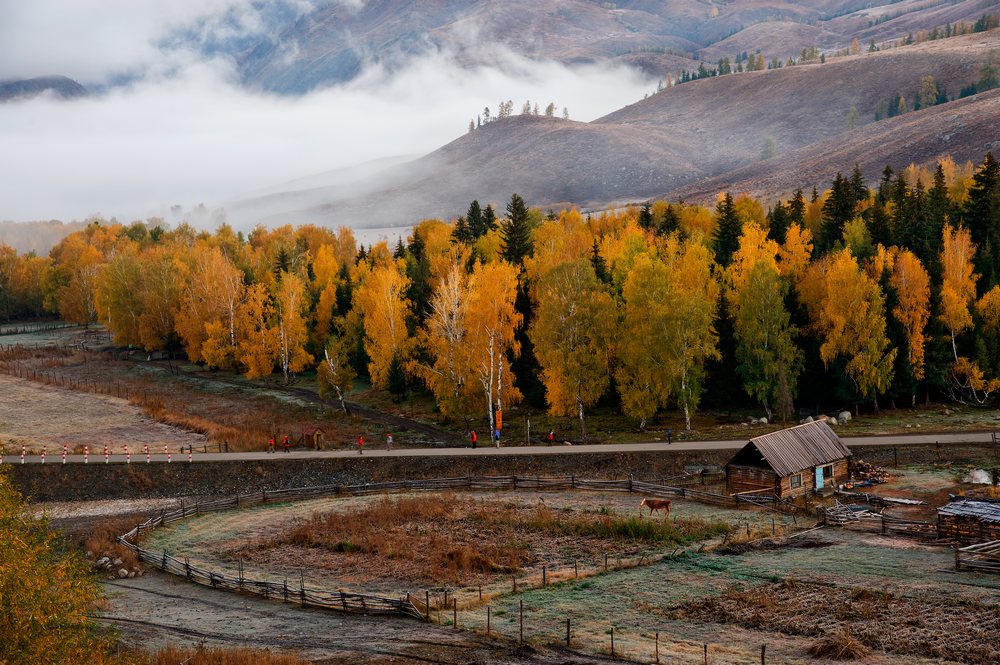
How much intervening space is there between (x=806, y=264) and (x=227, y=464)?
48.3m

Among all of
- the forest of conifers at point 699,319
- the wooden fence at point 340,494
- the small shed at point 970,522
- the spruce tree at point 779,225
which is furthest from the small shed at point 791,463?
the spruce tree at point 779,225

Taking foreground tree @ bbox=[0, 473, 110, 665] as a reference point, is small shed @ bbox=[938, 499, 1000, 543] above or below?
below

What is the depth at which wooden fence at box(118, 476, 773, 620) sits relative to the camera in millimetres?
32812

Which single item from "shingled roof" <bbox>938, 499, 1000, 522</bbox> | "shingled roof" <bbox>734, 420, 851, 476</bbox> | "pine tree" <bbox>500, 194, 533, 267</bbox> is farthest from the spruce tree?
"shingled roof" <bbox>938, 499, 1000, 522</bbox>

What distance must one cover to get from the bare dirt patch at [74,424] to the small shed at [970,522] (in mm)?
48150

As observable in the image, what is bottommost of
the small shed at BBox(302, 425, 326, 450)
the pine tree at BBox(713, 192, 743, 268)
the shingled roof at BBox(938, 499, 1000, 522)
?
the shingled roof at BBox(938, 499, 1000, 522)

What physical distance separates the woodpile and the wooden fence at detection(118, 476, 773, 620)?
7216 millimetres

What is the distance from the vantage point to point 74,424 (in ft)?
226

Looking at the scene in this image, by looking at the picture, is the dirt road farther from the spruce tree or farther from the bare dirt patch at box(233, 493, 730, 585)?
the spruce tree

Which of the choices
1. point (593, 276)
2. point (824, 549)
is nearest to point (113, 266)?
point (593, 276)

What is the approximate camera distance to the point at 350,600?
33.0m

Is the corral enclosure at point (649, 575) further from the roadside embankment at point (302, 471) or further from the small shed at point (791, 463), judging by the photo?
the roadside embankment at point (302, 471)

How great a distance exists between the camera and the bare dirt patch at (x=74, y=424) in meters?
62.2

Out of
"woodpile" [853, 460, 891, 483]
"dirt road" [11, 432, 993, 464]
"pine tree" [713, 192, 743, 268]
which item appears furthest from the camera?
"pine tree" [713, 192, 743, 268]
